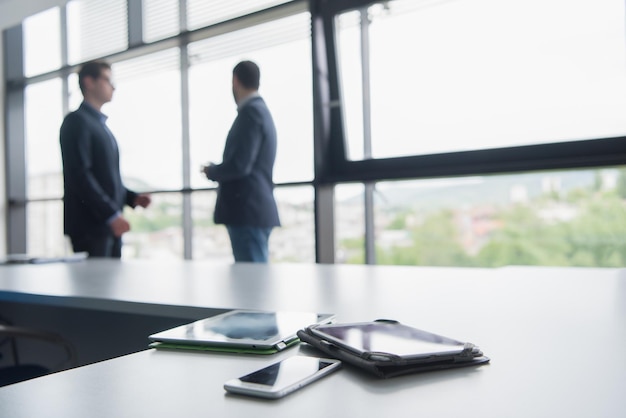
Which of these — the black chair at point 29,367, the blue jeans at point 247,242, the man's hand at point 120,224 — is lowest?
the black chair at point 29,367

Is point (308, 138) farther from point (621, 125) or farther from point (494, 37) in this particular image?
point (621, 125)

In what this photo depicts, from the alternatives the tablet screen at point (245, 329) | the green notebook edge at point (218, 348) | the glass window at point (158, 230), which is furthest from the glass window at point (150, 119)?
the green notebook edge at point (218, 348)

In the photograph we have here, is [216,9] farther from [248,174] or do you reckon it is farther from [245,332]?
[245,332]

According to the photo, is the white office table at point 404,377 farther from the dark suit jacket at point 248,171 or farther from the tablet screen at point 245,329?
the dark suit jacket at point 248,171

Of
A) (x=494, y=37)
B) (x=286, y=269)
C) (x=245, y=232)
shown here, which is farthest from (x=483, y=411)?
(x=494, y=37)

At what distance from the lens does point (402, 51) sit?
3365mm

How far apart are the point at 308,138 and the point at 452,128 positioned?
99 cm

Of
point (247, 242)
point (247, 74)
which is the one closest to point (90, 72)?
point (247, 74)

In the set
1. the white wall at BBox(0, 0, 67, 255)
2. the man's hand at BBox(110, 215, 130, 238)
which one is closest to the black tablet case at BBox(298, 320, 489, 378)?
the man's hand at BBox(110, 215, 130, 238)

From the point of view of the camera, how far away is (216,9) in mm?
4414

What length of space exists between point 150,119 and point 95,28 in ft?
Answer: 4.06

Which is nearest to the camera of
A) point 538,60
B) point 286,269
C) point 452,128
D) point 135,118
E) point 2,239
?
point 286,269

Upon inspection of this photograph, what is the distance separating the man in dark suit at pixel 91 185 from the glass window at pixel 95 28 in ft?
7.52

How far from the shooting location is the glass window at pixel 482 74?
2805 mm
